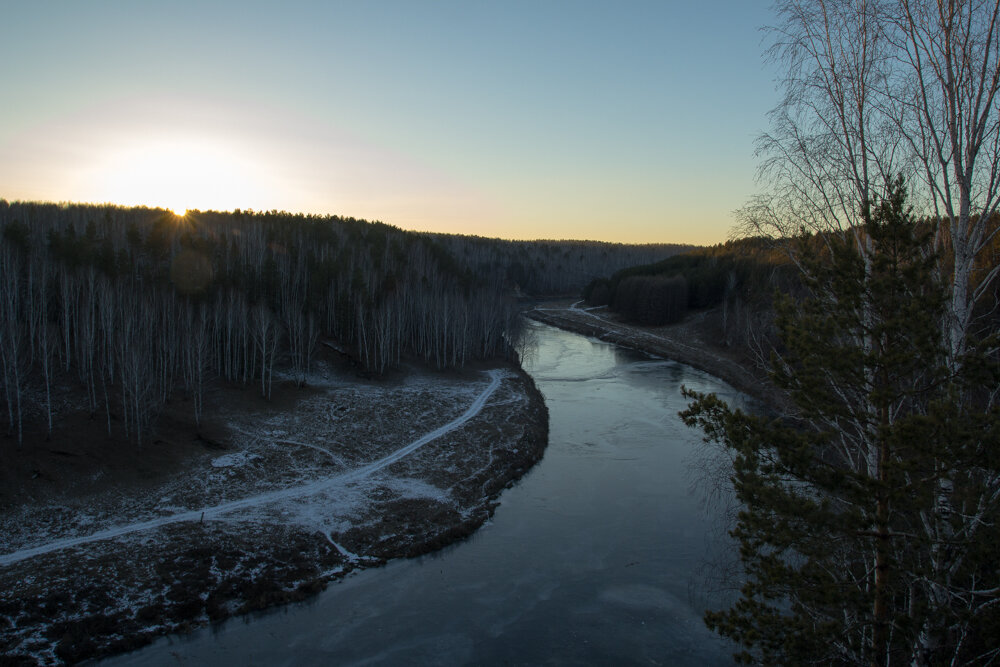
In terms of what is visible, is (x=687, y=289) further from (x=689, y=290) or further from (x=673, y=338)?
(x=673, y=338)

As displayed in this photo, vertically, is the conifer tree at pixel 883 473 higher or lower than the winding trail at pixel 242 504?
higher

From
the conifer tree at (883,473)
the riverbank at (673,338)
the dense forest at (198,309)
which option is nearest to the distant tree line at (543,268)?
the riverbank at (673,338)

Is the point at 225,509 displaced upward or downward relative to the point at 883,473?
downward

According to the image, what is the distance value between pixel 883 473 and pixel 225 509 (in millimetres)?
20491

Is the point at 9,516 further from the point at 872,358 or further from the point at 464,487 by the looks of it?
the point at 872,358

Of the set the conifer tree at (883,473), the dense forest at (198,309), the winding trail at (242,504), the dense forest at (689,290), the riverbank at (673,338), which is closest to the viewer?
the conifer tree at (883,473)

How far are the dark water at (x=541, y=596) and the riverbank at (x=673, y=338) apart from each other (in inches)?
747

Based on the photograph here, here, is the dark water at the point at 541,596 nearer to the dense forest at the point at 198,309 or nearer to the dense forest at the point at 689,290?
the dense forest at the point at 198,309

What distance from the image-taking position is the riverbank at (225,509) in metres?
15.7

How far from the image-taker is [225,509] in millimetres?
21594

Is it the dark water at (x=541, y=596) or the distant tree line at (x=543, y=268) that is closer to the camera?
the dark water at (x=541, y=596)

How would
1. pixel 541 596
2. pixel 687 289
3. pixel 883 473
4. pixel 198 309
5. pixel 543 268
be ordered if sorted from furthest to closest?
pixel 543 268
pixel 687 289
pixel 198 309
pixel 541 596
pixel 883 473

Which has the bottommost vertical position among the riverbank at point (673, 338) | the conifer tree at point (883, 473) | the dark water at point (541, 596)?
the dark water at point (541, 596)

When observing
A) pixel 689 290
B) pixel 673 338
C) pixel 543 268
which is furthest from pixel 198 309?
pixel 543 268
